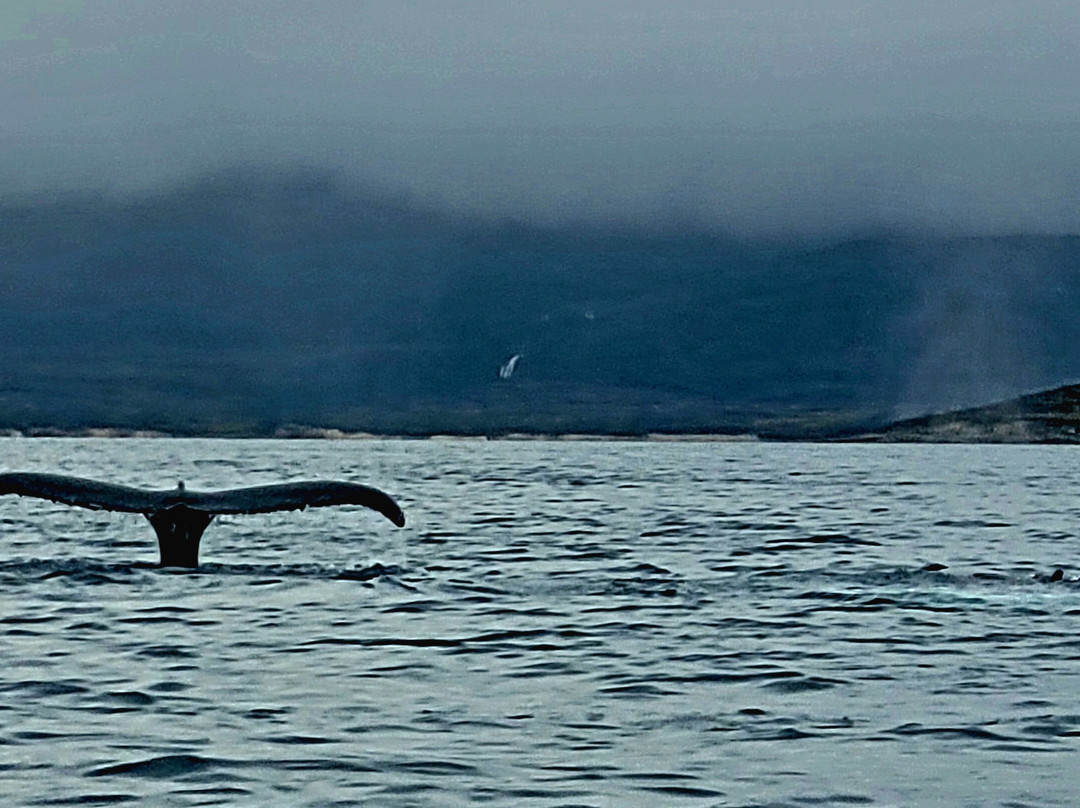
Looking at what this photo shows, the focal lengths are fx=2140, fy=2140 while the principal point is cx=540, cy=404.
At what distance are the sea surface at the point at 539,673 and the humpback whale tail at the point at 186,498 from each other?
0.84 m

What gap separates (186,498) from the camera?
28.2m

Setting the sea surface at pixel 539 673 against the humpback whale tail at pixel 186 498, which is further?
the humpback whale tail at pixel 186 498

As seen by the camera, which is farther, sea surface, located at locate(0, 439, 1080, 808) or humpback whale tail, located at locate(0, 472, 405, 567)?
humpback whale tail, located at locate(0, 472, 405, 567)

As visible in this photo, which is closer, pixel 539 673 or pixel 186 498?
pixel 539 673

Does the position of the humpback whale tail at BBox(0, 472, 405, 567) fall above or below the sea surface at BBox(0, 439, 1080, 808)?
above

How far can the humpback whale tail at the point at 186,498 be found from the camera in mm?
27045

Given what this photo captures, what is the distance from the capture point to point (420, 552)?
115 ft

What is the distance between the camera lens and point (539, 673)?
19.1m

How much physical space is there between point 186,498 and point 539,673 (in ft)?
33.9

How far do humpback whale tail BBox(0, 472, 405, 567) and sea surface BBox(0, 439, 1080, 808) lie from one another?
838 mm

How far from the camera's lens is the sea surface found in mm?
14141

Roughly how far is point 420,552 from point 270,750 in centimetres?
1995

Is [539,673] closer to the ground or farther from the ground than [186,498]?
closer to the ground

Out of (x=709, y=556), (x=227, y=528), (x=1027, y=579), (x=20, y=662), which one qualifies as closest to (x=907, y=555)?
(x=709, y=556)
